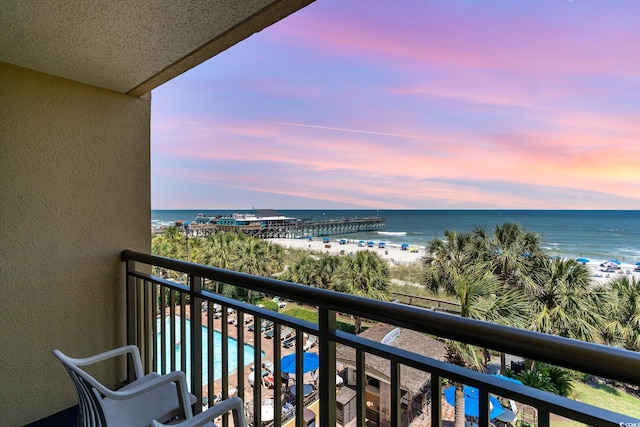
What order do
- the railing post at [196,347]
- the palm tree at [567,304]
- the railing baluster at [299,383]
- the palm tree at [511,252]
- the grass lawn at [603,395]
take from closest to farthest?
the railing baluster at [299,383], the railing post at [196,347], the grass lawn at [603,395], the palm tree at [567,304], the palm tree at [511,252]

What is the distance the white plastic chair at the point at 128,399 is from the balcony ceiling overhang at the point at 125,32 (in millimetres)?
1305

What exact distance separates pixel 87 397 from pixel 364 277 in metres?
15.6

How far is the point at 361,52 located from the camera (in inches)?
786

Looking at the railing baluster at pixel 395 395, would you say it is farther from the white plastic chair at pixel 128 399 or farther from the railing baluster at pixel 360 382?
the white plastic chair at pixel 128 399

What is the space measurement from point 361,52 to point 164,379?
859 inches

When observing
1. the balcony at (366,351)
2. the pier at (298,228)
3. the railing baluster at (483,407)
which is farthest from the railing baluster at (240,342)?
the pier at (298,228)

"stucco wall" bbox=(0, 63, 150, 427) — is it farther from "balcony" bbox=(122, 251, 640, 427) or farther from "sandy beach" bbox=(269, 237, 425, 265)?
"sandy beach" bbox=(269, 237, 425, 265)

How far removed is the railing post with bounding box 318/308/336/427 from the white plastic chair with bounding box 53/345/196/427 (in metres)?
0.58

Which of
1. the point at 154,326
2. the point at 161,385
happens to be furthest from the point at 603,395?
the point at 161,385

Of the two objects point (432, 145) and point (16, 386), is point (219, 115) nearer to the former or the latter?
point (432, 145)

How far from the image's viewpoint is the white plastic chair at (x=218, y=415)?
3.02 ft

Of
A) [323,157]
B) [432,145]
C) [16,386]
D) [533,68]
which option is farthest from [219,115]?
[16,386]

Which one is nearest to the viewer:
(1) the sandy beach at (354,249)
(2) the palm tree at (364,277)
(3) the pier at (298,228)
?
(2) the palm tree at (364,277)

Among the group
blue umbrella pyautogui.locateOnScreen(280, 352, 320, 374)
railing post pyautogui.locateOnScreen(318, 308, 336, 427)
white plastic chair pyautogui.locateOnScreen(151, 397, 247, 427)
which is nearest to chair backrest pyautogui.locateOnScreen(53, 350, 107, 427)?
white plastic chair pyautogui.locateOnScreen(151, 397, 247, 427)
